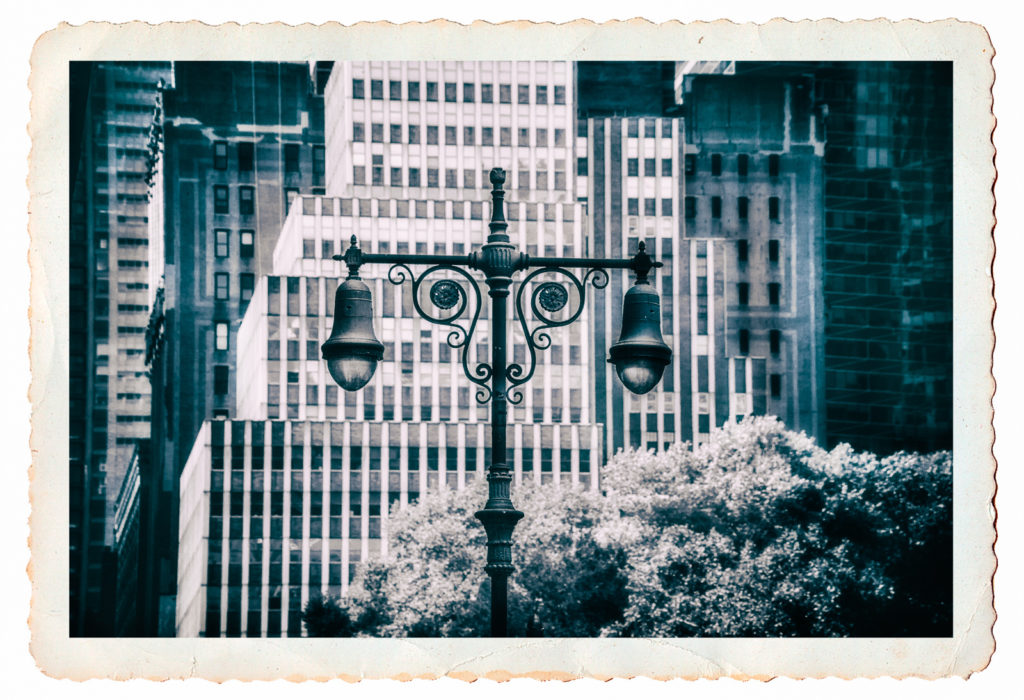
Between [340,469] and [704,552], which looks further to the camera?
[340,469]

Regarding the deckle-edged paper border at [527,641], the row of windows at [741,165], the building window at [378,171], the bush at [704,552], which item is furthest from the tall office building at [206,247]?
the row of windows at [741,165]

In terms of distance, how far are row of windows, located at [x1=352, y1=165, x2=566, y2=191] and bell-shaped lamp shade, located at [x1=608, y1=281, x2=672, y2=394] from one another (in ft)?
34.6

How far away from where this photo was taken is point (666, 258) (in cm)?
4084

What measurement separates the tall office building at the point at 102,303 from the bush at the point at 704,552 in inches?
135

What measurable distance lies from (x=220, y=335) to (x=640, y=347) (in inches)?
609

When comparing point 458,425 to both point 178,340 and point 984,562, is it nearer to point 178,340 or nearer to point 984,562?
point 178,340

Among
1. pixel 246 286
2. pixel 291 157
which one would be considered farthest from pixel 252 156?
pixel 246 286

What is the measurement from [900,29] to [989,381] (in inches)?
182

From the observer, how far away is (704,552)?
31.8 meters

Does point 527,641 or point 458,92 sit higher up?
point 458,92

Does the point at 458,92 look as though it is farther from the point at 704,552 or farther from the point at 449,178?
the point at 704,552

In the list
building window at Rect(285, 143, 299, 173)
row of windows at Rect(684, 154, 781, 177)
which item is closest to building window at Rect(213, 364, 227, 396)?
building window at Rect(285, 143, 299, 173)

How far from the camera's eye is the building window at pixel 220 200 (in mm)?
31578

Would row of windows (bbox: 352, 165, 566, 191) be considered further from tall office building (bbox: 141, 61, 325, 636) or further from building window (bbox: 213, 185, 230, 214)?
building window (bbox: 213, 185, 230, 214)
